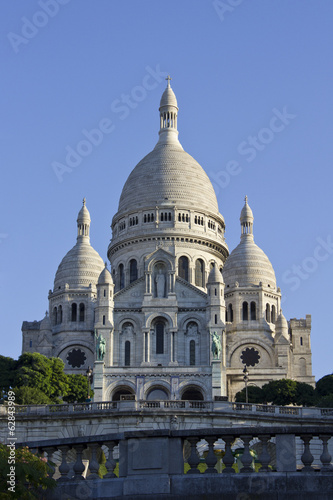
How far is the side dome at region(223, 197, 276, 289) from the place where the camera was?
98125mm

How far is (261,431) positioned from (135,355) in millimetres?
72179

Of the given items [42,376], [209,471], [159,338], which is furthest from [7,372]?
[209,471]

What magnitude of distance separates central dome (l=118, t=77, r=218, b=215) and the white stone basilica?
154 millimetres

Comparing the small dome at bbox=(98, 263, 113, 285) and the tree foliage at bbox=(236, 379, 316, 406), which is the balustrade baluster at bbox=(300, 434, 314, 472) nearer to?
the tree foliage at bbox=(236, 379, 316, 406)

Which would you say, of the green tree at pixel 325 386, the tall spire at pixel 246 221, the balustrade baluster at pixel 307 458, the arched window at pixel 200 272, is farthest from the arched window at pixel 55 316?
the balustrade baluster at pixel 307 458

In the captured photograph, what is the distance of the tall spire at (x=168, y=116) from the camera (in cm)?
11069

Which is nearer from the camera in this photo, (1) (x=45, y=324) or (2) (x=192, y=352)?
(2) (x=192, y=352)

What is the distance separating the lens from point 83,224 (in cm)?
10894

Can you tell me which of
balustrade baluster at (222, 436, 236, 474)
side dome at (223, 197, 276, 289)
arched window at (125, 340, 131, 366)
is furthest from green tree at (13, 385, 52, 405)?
balustrade baluster at (222, 436, 236, 474)

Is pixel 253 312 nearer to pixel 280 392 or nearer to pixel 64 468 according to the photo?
pixel 280 392

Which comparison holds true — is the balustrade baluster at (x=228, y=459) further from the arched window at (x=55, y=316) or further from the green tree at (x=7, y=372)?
the arched window at (x=55, y=316)

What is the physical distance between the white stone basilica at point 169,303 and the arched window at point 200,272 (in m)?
0.10

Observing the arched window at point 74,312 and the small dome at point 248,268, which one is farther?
the arched window at point 74,312

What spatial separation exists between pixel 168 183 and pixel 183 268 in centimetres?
1075
